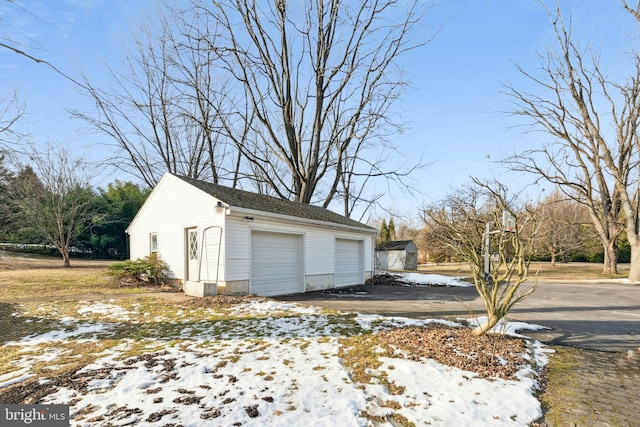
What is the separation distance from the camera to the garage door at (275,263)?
10781 millimetres

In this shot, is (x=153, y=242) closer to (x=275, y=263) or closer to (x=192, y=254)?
(x=192, y=254)

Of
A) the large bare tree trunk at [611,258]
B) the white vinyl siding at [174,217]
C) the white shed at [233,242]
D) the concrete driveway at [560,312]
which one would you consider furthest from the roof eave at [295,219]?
the large bare tree trunk at [611,258]

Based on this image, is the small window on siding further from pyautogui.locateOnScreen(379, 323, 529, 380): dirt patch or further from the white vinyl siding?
pyautogui.locateOnScreen(379, 323, 529, 380): dirt patch

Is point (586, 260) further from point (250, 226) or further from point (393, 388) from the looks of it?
point (393, 388)

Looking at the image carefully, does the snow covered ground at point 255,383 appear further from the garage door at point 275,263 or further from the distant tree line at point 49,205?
the distant tree line at point 49,205

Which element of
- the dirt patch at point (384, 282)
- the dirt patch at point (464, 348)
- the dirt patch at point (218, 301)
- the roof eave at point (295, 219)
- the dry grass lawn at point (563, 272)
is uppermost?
the roof eave at point (295, 219)

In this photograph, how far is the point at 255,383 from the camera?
146 inches

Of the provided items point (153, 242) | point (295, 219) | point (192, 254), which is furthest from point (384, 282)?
point (153, 242)

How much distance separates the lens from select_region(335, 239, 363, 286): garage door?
14609 mm

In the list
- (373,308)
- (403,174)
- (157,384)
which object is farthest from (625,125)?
(157,384)
